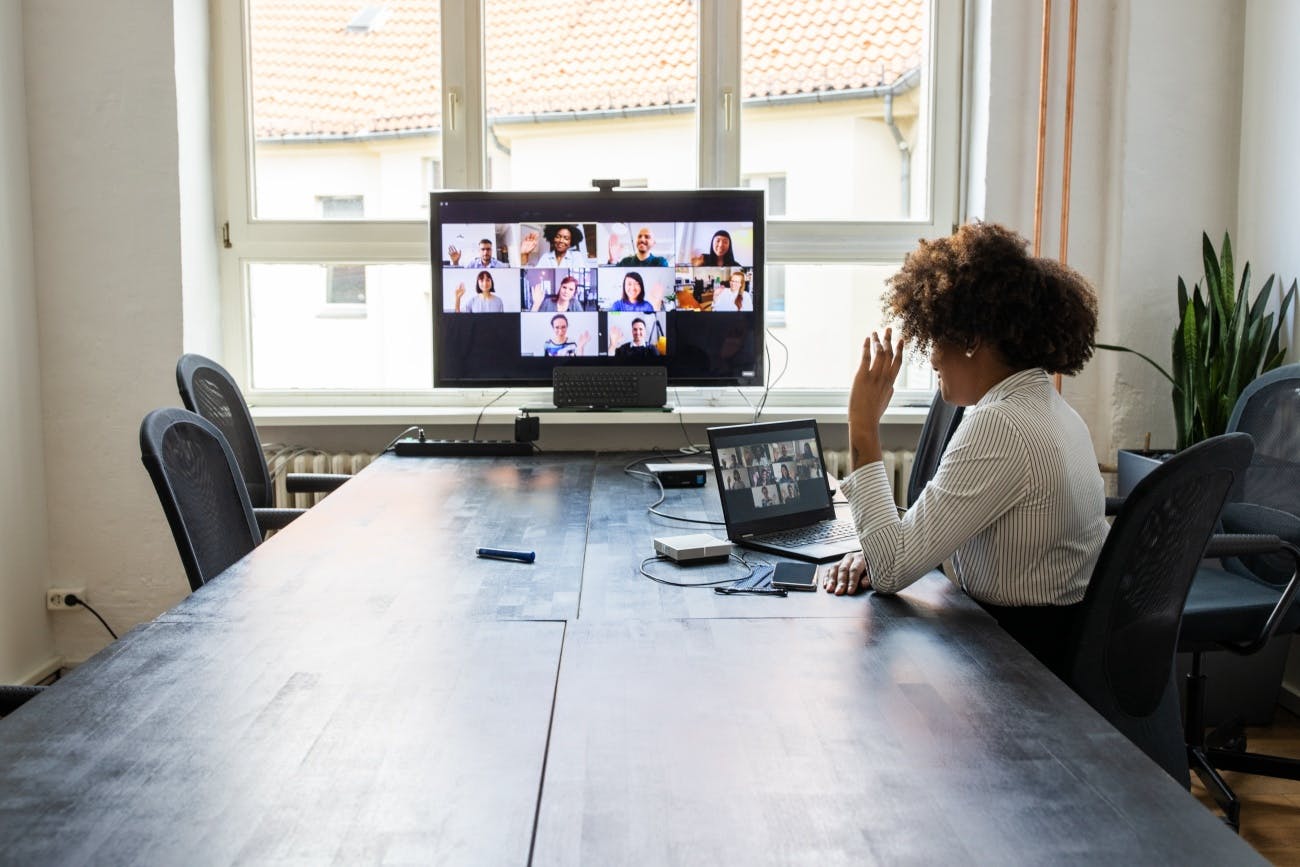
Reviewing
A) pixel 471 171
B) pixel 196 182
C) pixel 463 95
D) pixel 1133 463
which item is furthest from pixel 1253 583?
pixel 196 182

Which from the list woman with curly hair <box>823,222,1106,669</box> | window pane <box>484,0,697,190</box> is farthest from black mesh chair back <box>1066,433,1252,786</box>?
window pane <box>484,0,697,190</box>

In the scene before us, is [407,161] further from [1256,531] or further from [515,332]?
[1256,531]

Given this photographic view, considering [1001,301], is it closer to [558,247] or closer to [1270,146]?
[558,247]

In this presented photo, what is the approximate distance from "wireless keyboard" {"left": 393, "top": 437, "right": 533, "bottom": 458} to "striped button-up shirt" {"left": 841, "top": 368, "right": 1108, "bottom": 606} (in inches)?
68.8

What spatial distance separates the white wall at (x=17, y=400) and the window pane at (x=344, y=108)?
75 centimetres

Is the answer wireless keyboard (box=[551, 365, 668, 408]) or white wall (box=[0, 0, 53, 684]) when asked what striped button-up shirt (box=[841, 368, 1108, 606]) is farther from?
white wall (box=[0, 0, 53, 684])

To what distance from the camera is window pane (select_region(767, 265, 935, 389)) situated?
4.11 m

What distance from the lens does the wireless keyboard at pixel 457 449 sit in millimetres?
3412

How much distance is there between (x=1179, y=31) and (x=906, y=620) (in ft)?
9.08

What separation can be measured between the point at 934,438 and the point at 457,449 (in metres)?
1.35

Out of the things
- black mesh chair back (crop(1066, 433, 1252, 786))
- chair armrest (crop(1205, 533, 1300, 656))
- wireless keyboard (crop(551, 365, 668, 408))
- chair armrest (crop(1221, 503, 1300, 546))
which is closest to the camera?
black mesh chair back (crop(1066, 433, 1252, 786))

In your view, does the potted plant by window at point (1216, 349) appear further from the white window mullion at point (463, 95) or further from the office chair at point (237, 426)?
the office chair at point (237, 426)

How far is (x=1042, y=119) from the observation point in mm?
3760

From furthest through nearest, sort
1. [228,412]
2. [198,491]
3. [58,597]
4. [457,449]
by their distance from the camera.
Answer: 1. [58,597]
2. [457,449]
3. [228,412]
4. [198,491]
